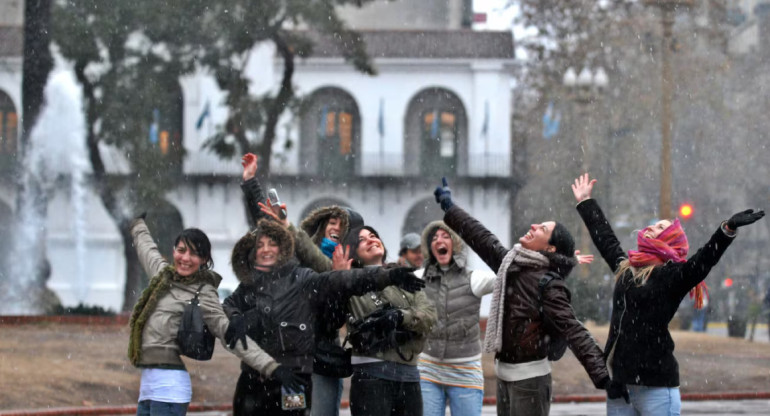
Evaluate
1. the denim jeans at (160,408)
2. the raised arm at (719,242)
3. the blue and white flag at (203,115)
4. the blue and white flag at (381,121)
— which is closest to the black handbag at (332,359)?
the denim jeans at (160,408)

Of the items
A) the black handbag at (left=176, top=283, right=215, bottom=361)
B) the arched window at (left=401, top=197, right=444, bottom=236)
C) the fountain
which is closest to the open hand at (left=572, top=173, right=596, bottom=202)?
the black handbag at (left=176, top=283, right=215, bottom=361)

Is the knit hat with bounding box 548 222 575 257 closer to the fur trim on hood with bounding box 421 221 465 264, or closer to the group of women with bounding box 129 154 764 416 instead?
the group of women with bounding box 129 154 764 416

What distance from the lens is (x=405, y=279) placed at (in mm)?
6301

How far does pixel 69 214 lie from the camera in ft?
126

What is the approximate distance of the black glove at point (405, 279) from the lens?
6281mm

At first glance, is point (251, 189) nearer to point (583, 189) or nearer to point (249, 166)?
point (249, 166)

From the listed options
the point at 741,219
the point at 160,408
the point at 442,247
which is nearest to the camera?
the point at 741,219

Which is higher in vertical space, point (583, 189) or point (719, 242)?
point (583, 189)

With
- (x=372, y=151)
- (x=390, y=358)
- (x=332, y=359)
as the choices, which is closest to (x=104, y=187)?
(x=372, y=151)

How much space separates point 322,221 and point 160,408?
5.25 ft

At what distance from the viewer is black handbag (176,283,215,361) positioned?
21.6 feet

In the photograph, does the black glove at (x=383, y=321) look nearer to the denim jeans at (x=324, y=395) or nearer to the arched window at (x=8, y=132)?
the denim jeans at (x=324, y=395)

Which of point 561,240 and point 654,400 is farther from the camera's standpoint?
point 561,240

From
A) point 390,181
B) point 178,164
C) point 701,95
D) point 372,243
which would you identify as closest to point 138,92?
point 178,164
